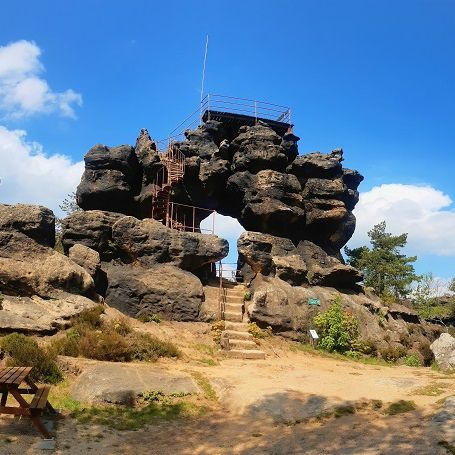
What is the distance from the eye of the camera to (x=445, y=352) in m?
18.8

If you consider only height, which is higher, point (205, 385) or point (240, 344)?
point (240, 344)

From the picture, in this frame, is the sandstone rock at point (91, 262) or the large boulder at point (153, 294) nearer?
the sandstone rock at point (91, 262)

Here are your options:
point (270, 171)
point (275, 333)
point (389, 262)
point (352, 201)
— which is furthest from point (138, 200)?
point (389, 262)

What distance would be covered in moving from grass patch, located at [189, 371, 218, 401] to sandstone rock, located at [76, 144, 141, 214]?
53.9 ft

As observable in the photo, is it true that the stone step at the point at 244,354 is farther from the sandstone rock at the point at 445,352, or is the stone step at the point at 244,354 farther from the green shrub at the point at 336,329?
the sandstone rock at the point at 445,352

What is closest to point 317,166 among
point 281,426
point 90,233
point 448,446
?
point 90,233

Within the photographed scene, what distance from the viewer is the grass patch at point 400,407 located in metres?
10.4

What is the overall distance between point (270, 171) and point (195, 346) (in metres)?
15.3

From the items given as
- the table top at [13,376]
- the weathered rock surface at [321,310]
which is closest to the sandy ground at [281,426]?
the table top at [13,376]

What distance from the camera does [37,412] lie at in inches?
337

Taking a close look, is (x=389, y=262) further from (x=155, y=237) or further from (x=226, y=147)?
(x=155, y=237)

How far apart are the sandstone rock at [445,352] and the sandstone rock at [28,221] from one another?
18.2 m

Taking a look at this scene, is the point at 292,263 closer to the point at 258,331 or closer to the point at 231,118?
the point at 258,331

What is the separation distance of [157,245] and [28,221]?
6.60m
